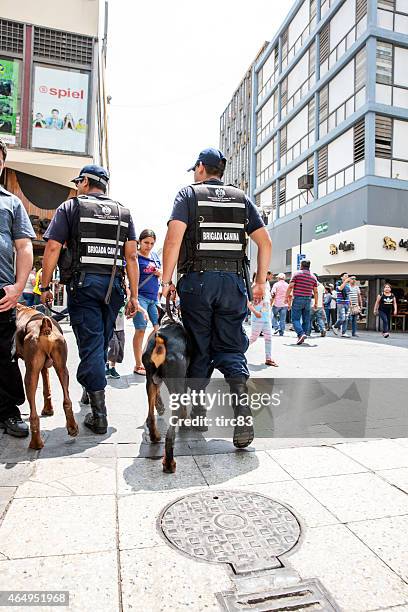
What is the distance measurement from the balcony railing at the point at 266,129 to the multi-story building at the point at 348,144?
1.84m

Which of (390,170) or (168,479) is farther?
(390,170)

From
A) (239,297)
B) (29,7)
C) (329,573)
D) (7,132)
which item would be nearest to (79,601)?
(329,573)

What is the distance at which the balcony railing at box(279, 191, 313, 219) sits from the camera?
2582 cm

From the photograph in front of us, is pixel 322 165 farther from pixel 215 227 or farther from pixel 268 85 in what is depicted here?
pixel 215 227

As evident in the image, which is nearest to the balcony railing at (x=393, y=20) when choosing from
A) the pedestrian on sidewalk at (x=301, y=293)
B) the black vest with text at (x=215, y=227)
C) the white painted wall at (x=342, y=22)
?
the white painted wall at (x=342, y=22)

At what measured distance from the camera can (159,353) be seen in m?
2.84

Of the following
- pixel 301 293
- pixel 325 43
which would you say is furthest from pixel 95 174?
pixel 325 43

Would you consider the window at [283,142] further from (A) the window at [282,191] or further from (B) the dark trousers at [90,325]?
(B) the dark trousers at [90,325]

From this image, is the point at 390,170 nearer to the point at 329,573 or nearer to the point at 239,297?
the point at 239,297


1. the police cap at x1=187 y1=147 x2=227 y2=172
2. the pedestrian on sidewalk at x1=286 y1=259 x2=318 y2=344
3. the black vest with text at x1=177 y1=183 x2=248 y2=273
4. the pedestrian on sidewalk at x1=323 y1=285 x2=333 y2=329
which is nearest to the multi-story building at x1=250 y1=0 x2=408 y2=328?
the pedestrian on sidewalk at x1=323 y1=285 x2=333 y2=329

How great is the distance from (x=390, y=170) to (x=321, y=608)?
2141cm

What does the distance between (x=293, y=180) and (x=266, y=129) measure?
7.31 m

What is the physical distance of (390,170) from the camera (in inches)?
787

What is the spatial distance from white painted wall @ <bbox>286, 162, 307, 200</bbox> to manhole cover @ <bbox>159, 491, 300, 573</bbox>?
26075mm
